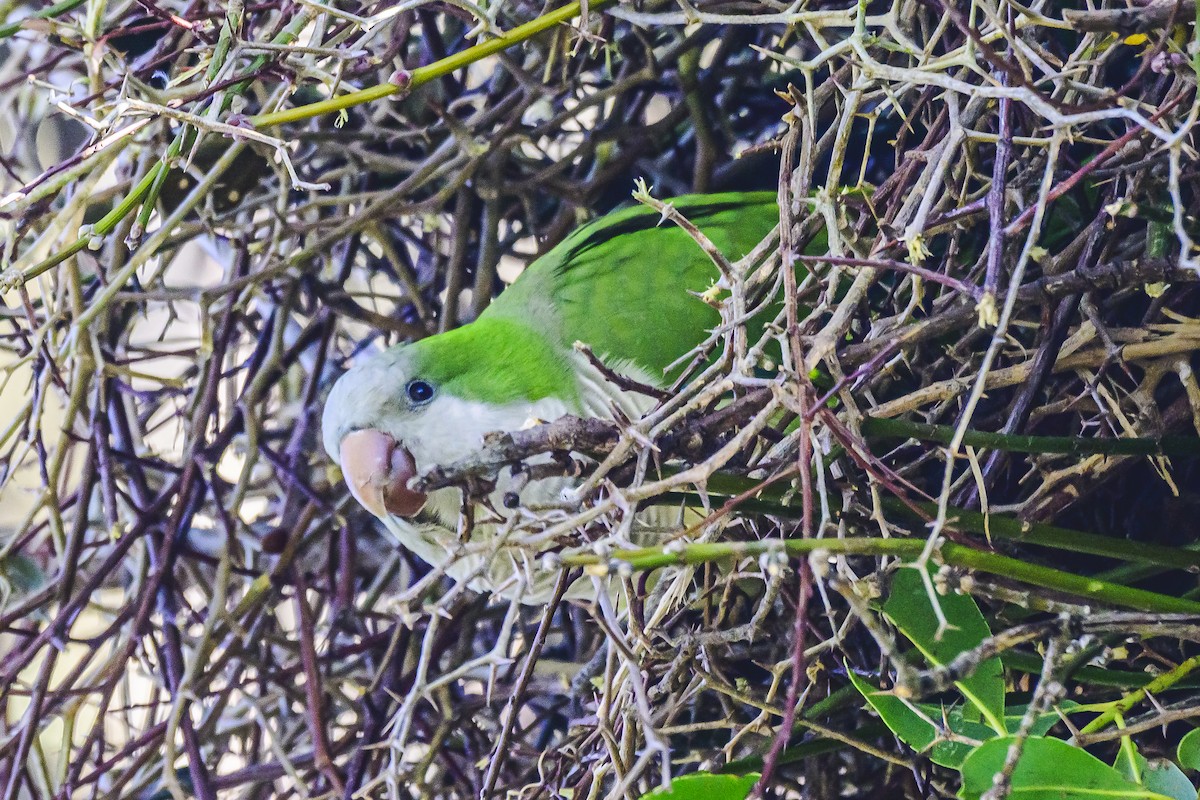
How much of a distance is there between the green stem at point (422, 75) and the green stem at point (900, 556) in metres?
0.41

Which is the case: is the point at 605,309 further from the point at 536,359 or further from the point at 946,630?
the point at 946,630

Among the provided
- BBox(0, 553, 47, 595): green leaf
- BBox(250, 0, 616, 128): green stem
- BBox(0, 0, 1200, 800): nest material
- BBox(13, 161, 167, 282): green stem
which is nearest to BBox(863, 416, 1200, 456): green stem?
BBox(0, 0, 1200, 800): nest material

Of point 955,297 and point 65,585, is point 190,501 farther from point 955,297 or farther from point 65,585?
point 955,297

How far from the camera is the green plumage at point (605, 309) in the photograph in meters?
1.06

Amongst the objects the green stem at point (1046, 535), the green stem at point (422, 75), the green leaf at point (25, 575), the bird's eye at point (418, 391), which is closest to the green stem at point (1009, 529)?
the green stem at point (1046, 535)

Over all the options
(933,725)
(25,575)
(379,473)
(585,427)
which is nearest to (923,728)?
(933,725)

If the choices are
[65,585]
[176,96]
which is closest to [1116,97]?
[176,96]

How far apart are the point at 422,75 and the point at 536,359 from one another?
39 cm

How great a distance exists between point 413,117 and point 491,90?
102 mm

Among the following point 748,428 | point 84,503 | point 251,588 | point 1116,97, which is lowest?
point 251,588

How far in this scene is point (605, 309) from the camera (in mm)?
1102

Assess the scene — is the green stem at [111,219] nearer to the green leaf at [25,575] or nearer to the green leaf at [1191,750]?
the green leaf at [25,575]

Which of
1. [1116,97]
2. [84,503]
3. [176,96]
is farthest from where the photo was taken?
[84,503]

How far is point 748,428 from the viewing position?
542mm
